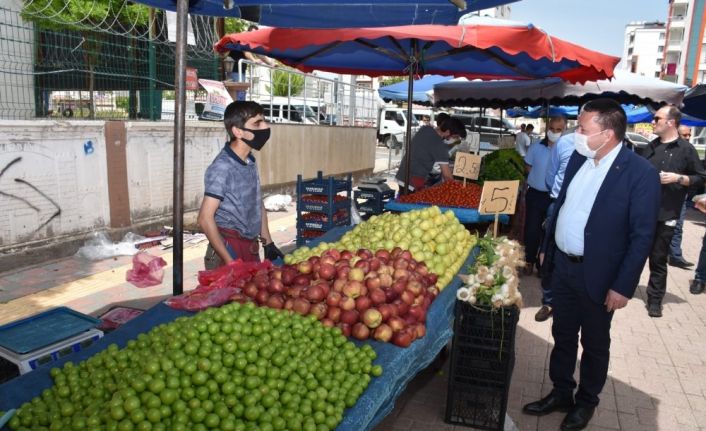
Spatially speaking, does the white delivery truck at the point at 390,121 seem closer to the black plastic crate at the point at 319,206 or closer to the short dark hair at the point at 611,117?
the black plastic crate at the point at 319,206

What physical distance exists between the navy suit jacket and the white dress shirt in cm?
7

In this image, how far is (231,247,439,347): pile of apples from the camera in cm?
294

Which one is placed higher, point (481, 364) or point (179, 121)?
point (179, 121)

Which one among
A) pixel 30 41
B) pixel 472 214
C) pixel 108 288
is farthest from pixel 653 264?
pixel 30 41

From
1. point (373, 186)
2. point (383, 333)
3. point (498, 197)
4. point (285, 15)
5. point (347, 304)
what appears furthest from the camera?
point (373, 186)

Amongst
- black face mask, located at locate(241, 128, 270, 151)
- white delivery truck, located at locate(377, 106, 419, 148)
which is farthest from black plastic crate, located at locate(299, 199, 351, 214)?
white delivery truck, located at locate(377, 106, 419, 148)

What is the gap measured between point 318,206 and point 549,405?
4254 millimetres

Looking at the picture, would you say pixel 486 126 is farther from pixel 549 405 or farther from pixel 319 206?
pixel 549 405

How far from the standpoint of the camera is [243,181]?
3.87 m

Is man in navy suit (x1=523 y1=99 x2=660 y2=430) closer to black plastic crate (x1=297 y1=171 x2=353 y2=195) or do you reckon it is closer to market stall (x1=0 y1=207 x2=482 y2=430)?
market stall (x1=0 y1=207 x2=482 y2=430)

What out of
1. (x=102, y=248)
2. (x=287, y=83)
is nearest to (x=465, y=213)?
(x=102, y=248)

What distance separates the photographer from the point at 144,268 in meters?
5.58

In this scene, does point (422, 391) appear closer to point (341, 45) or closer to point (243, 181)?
point (243, 181)

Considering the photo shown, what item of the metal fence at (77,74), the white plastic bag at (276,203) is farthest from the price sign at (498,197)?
the white plastic bag at (276,203)
